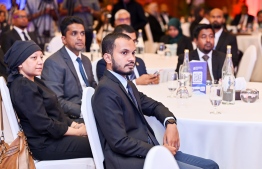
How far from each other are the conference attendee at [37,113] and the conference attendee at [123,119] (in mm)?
455

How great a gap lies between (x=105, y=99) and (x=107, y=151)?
298 mm

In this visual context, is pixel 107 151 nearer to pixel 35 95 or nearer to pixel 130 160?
pixel 130 160

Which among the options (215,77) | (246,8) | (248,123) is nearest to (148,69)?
(215,77)

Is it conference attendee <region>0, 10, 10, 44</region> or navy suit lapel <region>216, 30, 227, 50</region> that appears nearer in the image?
navy suit lapel <region>216, 30, 227, 50</region>

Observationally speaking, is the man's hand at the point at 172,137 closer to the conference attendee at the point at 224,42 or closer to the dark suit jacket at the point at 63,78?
the dark suit jacket at the point at 63,78

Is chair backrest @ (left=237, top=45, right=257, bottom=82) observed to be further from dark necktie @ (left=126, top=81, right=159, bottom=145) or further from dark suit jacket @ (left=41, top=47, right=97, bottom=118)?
dark necktie @ (left=126, top=81, right=159, bottom=145)

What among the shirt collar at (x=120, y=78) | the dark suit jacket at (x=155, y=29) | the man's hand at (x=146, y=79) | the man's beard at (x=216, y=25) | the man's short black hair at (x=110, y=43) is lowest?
the dark suit jacket at (x=155, y=29)

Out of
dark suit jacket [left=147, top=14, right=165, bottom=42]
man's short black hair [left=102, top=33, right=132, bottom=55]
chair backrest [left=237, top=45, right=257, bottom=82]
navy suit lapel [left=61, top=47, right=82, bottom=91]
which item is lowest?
dark suit jacket [left=147, top=14, right=165, bottom=42]

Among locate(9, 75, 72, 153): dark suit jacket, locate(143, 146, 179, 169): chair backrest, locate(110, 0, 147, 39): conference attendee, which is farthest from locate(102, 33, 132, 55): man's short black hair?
locate(110, 0, 147, 39): conference attendee

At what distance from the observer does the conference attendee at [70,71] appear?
13.7 ft

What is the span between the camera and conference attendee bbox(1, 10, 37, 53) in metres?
6.82

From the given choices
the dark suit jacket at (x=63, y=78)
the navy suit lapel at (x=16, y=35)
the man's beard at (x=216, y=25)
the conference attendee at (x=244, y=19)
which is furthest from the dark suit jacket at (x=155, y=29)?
the dark suit jacket at (x=63, y=78)

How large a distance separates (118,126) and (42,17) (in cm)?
592

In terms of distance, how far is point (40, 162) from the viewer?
133 inches
